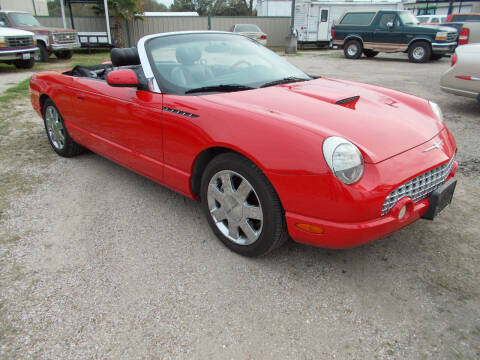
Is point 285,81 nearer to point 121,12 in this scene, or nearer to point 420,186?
point 420,186

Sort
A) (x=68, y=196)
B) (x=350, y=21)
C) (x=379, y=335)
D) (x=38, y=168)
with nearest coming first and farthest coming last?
(x=379, y=335) → (x=68, y=196) → (x=38, y=168) → (x=350, y=21)

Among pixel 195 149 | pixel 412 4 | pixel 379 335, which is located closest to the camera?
pixel 379 335

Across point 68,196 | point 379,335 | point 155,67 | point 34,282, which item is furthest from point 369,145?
point 68,196

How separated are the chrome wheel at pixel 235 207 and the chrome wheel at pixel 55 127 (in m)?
2.60

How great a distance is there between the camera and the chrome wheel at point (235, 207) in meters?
2.40

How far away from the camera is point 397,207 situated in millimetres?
2066

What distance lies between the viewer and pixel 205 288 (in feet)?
7.55

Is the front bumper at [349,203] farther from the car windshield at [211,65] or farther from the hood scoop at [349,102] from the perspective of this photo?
the car windshield at [211,65]

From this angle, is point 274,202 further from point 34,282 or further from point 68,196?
point 68,196

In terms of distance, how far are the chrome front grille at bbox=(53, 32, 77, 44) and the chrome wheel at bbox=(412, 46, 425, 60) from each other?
1365 centimetres

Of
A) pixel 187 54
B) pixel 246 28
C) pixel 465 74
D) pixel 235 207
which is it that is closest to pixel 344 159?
pixel 235 207

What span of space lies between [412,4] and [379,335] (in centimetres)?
3932

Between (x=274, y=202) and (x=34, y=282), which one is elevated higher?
(x=274, y=202)

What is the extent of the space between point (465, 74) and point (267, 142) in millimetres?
5186
